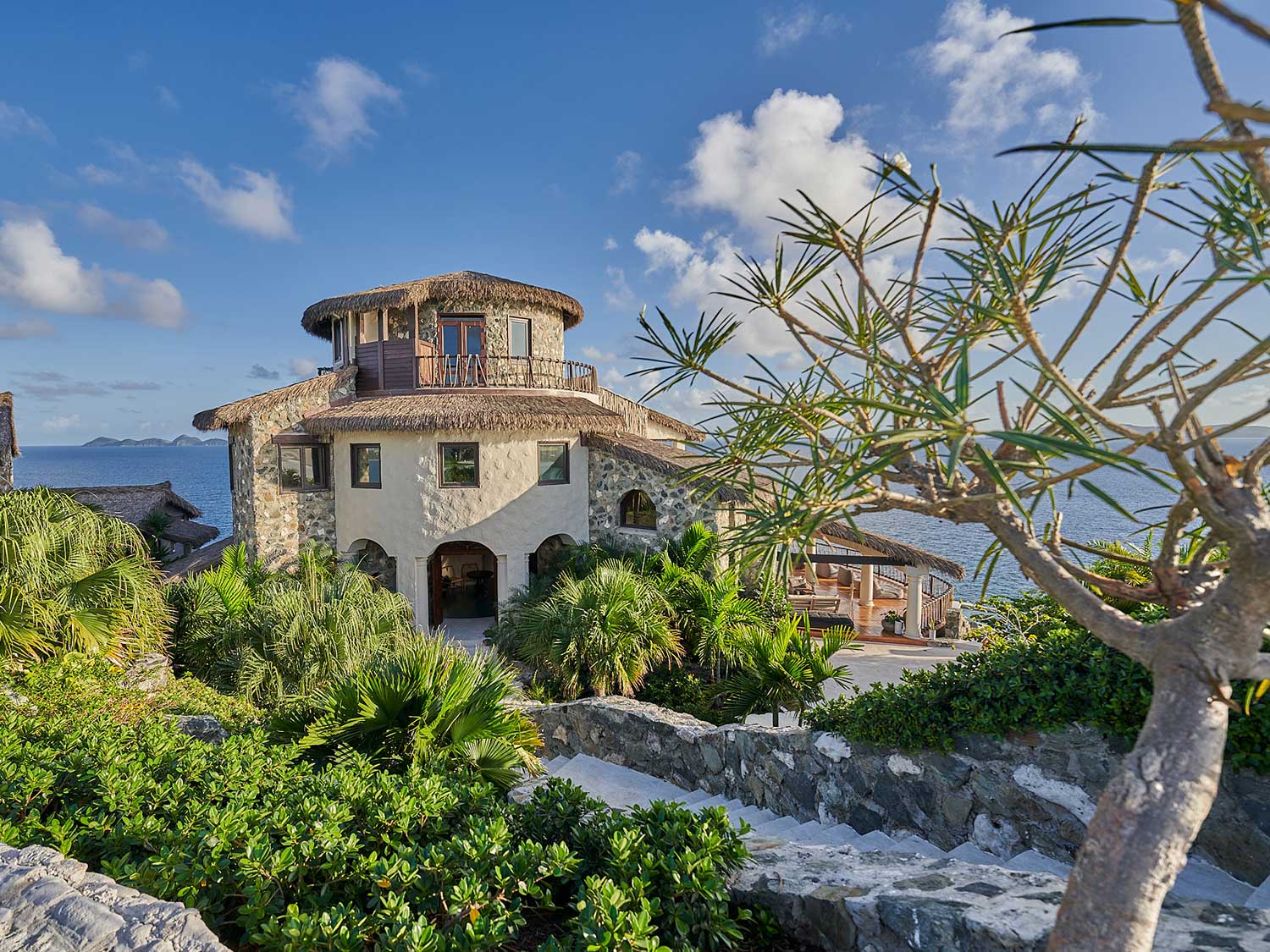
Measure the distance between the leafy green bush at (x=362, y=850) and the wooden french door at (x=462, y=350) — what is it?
13694 millimetres

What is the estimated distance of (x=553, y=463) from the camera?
16891 mm

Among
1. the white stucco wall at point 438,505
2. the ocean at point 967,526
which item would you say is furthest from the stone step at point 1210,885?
the white stucco wall at point 438,505

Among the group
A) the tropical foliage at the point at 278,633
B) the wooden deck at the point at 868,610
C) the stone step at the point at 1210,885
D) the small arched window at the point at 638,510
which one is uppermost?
the small arched window at the point at 638,510

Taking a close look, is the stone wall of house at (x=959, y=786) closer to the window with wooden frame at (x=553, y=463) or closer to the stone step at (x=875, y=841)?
the stone step at (x=875, y=841)

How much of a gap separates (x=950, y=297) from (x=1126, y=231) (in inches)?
29.8

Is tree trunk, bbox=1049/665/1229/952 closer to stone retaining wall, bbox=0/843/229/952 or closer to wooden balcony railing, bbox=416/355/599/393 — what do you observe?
stone retaining wall, bbox=0/843/229/952

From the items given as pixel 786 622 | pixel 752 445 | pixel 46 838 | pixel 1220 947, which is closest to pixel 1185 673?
pixel 1220 947

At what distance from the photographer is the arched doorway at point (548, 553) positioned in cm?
1723

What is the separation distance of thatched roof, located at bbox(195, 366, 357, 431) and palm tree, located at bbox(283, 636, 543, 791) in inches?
463

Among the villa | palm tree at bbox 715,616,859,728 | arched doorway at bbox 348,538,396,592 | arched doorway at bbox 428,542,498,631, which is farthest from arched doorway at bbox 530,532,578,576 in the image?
palm tree at bbox 715,616,859,728

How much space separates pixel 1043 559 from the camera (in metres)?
2.76

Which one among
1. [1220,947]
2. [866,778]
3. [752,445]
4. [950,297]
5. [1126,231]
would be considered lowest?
[866,778]

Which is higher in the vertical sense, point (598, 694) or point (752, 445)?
point (752, 445)

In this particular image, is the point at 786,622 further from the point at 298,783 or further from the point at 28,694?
the point at 28,694
